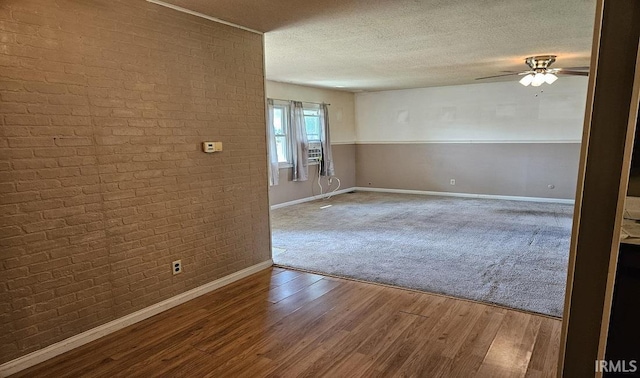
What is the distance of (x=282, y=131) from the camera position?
723cm

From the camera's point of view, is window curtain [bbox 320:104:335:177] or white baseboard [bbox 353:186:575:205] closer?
white baseboard [bbox 353:186:575:205]

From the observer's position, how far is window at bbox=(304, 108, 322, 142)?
7.85m

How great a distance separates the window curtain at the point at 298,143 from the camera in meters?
7.25

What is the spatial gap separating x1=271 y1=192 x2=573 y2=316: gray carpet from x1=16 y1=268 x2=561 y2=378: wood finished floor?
369 millimetres

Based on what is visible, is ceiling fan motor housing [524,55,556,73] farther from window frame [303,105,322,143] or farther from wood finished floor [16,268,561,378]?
window frame [303,105,322,143]

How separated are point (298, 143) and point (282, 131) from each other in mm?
383

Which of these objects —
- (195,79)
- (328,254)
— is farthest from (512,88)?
(195,79)

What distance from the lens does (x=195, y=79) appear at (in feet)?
10.1

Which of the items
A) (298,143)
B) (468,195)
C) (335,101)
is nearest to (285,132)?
(298,143)

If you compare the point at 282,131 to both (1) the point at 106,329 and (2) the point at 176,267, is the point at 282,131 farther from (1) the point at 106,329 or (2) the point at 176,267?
(1) the point at 106,329

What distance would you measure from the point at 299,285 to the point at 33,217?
204cm

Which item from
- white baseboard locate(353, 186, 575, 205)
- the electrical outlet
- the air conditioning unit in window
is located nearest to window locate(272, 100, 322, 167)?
the air conditioning unit in window

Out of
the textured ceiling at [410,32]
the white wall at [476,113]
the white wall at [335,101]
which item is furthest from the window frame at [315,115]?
the textured ceiling at [410,32]

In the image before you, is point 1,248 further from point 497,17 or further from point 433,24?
point 497,17
